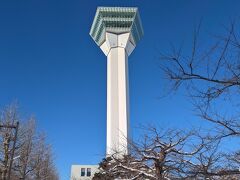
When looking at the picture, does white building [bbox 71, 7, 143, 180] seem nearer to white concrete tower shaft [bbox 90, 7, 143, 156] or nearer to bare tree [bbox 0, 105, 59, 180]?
white concrete tower shaft [bbox 90, 7, 143, 156]

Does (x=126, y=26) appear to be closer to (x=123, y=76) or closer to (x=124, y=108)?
(x=123, y=76)

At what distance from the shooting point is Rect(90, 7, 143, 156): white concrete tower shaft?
270ft

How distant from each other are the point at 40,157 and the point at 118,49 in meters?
57.3

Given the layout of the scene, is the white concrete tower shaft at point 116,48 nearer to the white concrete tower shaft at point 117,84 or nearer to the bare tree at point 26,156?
the white concrete tower shaft at point 117,84

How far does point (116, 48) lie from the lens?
90.2 meters

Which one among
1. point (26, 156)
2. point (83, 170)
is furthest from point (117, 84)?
point (26, 156)

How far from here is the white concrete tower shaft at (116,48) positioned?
270 feet

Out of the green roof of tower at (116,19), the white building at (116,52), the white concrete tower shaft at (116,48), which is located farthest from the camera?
the green roof of tower at (116,19)

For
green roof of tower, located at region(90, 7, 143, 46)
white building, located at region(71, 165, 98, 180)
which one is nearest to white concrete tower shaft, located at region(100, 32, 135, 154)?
green roof of tower, located at region(90, 7, 143, 46)

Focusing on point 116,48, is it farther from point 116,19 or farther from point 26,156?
point 26,156

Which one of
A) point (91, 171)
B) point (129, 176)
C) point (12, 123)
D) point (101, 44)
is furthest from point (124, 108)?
point (129, 176)

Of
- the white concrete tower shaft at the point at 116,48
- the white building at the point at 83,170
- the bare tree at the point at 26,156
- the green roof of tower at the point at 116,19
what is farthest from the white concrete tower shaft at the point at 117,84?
the bare tree at the point at 26,156

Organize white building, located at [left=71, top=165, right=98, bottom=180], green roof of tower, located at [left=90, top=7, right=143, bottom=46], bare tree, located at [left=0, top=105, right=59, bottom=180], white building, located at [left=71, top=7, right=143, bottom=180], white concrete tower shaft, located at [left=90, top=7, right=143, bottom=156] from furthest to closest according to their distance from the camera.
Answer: green roof of tower, located at [left=90, top=7, right=143, bottom=46]
white concrete tower shaft, located at [left=90, top=7, right=143, bottom=156]
white building, located at [left=71, top=7, right=143, bottom=180]
white building, located at [left=71, top=165, right=98, bottom=180]
bare tree, located at [left=0, top=105, right=59, bottom=180]

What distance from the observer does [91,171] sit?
79.2 m
